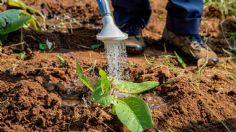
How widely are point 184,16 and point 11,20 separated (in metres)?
0.86

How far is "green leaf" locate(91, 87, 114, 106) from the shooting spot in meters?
1.71

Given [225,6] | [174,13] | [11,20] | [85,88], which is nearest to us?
[85,88]

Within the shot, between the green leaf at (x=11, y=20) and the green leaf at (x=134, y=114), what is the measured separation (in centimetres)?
83

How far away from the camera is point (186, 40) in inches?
103

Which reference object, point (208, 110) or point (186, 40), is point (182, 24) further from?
point (208, 110)

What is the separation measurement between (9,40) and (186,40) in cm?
91

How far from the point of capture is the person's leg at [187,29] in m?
2.52

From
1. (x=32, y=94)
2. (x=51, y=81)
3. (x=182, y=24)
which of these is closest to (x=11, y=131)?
(x=32, y=94)

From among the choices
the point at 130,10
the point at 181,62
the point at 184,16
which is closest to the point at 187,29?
the point at 184,16

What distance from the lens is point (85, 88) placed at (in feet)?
6.55

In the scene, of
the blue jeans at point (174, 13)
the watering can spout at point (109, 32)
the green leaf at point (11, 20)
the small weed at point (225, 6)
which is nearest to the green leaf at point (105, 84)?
the watering can spout at point (109, 32)

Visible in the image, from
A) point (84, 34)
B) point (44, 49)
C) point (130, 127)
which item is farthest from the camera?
point (84, 34)

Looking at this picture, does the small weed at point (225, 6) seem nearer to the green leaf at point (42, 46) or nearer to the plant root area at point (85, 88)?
the plant root area at point (85, 88)

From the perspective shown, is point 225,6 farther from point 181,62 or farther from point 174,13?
point 181,62
